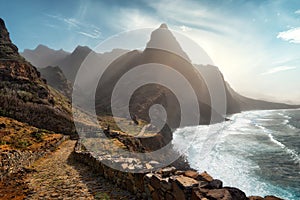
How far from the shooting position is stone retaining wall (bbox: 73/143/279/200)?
6.20m

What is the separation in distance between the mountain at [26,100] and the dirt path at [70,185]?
24.0 meters

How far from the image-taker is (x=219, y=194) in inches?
239

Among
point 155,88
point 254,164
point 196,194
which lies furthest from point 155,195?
point 155,88

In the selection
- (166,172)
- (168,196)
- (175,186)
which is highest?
(175,186)

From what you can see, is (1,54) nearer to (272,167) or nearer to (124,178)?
(124,178)

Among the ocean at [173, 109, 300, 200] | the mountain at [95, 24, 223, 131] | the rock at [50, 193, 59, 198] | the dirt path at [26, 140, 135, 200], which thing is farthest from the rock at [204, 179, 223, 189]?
the mountain at [95, 24, 223, 131]

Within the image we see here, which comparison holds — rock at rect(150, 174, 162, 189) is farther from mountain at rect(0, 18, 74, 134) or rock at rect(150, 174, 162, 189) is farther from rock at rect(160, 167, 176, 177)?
mountain at rect(0, 18, 74, 134)

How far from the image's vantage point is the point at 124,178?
9273 millimetres

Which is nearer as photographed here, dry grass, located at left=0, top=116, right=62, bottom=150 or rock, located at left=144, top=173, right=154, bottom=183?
rock, located at left=144, top=173, right=154, bottom=183

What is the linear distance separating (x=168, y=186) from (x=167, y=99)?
108 m

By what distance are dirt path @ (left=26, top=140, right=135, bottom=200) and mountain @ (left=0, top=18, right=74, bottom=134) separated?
24.0 meters

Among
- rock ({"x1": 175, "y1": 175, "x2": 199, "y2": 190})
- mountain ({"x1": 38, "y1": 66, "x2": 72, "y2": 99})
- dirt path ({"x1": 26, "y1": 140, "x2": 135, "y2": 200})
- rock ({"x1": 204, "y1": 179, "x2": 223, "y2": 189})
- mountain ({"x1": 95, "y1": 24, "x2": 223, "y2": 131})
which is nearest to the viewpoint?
rock ({"x1": 175, "y1": 175, "x2": 199, "y2": 190})

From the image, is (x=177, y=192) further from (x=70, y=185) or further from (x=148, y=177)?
(x=70, y=185)

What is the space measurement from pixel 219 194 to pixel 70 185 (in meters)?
7.30
